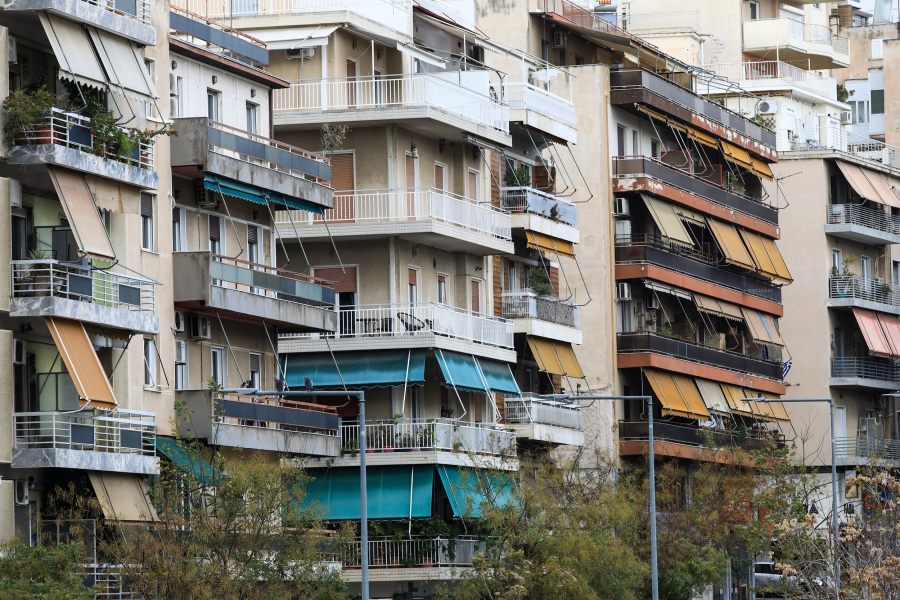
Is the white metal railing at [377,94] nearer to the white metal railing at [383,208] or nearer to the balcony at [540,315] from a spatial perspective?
the white metal railing at [383,208]

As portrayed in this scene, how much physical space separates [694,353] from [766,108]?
59.3ft

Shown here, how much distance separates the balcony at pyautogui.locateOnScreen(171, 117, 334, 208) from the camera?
4988 centimetres

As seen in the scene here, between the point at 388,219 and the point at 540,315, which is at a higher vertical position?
the point at 388,219

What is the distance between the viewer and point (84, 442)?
43219 mm

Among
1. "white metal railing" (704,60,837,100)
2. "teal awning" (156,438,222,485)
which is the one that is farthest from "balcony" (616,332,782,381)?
"teal awning" (156,438,222,485)

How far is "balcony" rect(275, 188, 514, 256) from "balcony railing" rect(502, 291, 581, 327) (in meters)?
5.33

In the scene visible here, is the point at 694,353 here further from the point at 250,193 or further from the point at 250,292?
the point at 250,193

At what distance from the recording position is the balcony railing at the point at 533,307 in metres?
68.2

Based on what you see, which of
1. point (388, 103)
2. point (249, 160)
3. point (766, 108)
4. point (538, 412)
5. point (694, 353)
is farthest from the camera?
point (766, 108)

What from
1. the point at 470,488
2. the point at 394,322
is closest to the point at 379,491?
the point at 470,488

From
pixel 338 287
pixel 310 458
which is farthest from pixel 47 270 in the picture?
pixel 338 287

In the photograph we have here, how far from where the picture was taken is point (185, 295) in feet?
162

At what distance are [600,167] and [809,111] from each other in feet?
80.2

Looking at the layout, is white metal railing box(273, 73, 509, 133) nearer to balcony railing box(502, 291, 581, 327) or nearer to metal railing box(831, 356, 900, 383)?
balcony railing box(502, 291, 581, 327)
